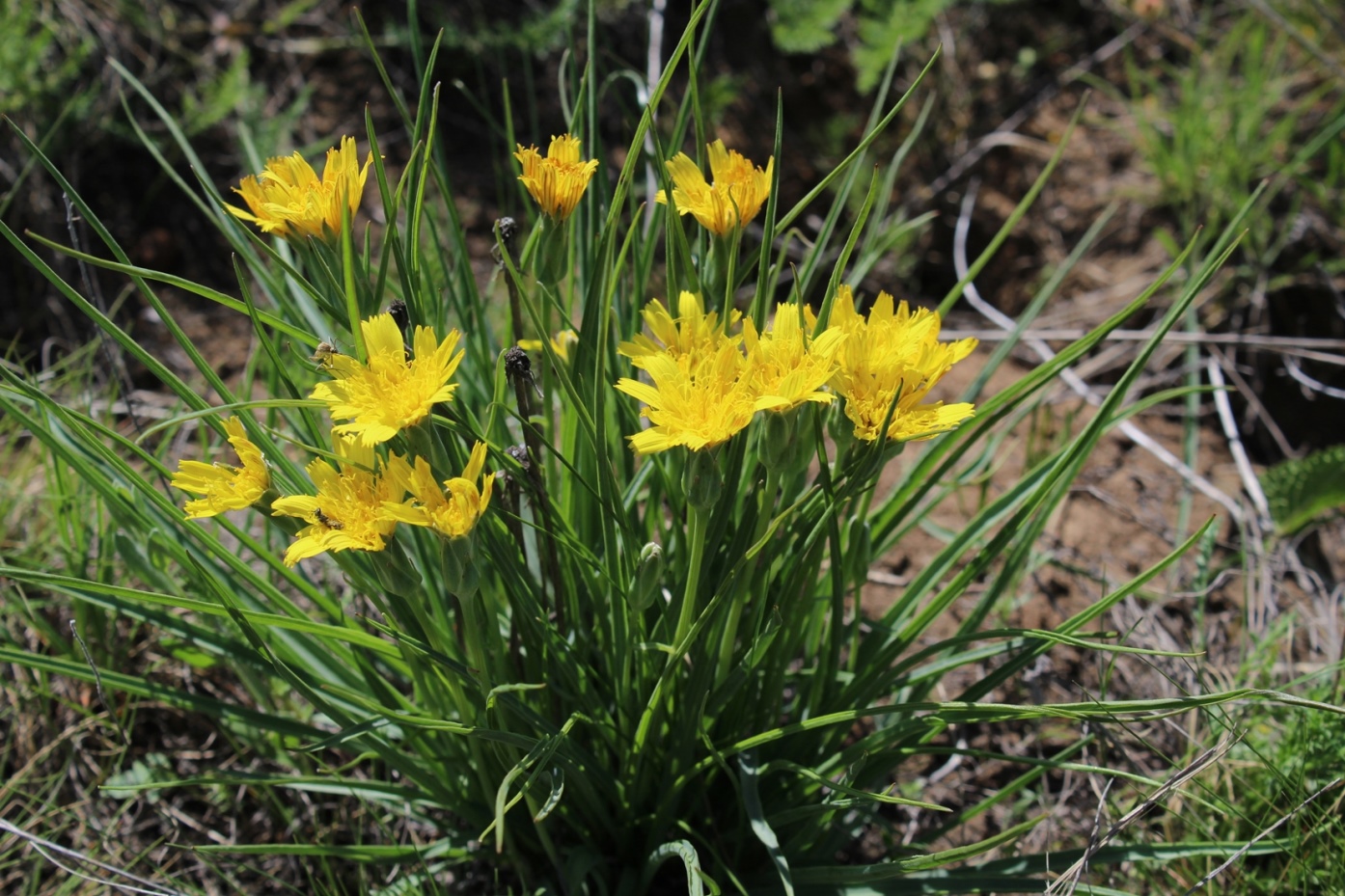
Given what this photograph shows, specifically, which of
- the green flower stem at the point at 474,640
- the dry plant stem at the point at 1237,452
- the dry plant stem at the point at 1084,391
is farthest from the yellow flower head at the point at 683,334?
the dry plant stem at the point at 1237,452

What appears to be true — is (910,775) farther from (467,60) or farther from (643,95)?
(467,60)

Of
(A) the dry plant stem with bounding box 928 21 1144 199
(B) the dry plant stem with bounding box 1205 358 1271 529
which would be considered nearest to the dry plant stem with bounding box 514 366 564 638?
(B) the dry plant stem with bounding box 1205 358 1271 529

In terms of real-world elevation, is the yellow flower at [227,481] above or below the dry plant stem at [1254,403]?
above

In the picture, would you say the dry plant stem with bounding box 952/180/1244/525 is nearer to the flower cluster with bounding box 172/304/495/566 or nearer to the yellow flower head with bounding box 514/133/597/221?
the yellow flower head with bounding box 514/133/597/221

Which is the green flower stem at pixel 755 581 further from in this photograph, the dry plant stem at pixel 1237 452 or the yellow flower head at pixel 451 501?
the dry plant stem at pixel 1237 452

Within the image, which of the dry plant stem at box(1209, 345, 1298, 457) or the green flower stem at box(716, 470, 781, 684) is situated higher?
the green flower stem at box(716, 470, 781, 684)

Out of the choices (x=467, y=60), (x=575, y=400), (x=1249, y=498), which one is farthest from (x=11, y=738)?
(x=1249, y=498)
